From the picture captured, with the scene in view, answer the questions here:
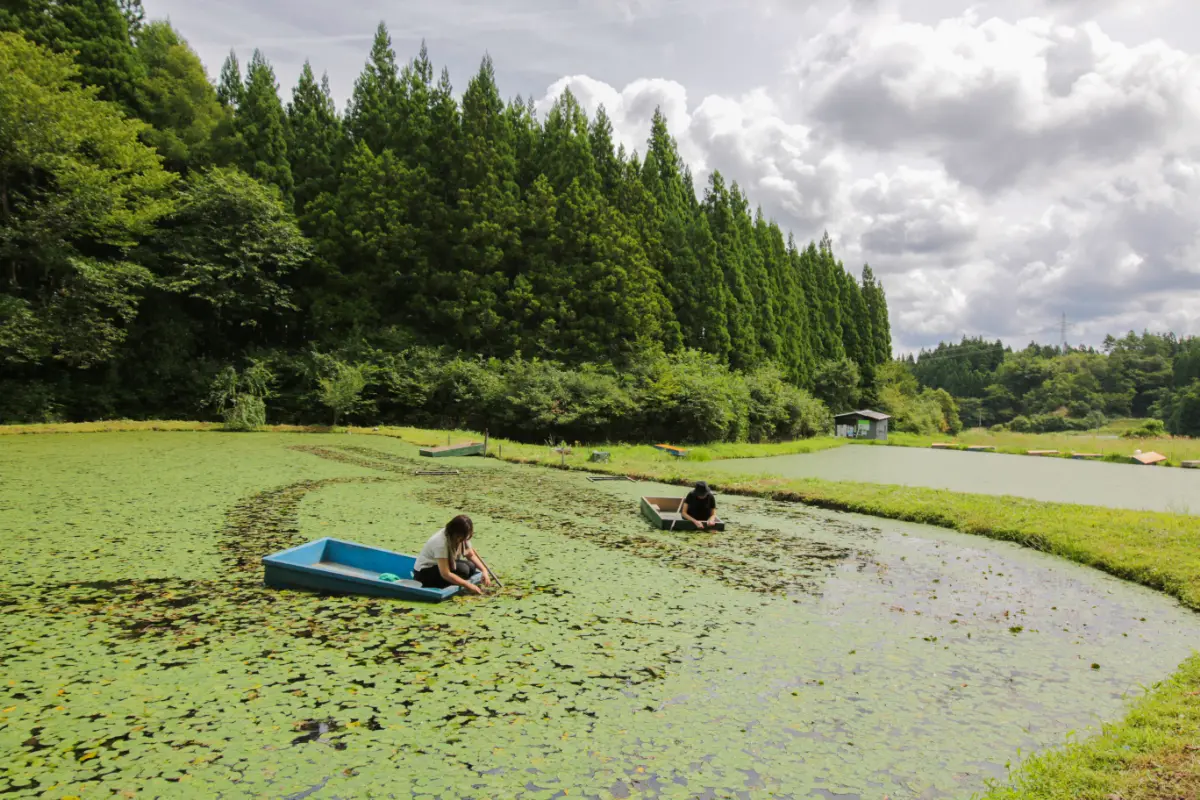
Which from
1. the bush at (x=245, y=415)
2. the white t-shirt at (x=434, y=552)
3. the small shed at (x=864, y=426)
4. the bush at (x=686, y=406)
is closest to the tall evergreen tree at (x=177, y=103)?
the bush at (x=245, y=415)

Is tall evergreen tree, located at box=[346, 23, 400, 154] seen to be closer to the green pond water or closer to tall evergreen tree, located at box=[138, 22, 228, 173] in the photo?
tall evergreen tree, located at box=[138, 22, 228, 173]

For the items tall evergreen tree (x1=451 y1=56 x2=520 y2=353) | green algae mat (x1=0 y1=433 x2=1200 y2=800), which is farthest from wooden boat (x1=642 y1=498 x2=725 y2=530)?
tall evergreen tree (x1=451 y1=56 x2=520 y2=353)

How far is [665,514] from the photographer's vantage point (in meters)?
10.8

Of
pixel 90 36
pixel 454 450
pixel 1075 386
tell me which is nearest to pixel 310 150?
pixel 90 36

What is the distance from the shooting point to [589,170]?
34688 millimetres

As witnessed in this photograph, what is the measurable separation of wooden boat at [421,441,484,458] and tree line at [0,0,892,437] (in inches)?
318

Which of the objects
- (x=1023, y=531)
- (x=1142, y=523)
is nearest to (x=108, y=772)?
(x=1023, y=531)

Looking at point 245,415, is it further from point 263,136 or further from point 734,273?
point 734,273

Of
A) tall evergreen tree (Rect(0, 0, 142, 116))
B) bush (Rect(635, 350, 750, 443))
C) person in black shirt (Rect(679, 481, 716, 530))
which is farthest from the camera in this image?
tall evergreen tree (Rect(0, 0, 142, 116))

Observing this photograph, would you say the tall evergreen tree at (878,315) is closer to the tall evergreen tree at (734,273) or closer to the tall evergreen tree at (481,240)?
the tall evergreen tree at (734,273)

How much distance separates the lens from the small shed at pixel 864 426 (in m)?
42.9

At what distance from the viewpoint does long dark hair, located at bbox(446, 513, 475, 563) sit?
6.11 metres

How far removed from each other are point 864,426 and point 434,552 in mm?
41631

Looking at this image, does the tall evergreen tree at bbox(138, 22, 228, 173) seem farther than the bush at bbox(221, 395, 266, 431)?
Yes
